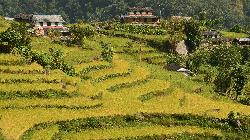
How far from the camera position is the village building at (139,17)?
357ft

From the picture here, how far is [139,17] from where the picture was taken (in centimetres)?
10938

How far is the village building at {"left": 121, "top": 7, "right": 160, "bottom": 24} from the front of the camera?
357ft

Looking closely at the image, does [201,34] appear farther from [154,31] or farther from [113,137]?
[113,137]

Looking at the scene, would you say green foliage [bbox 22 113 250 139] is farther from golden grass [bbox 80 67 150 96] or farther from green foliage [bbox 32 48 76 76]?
green foliage [bbox 32 48 76 76]

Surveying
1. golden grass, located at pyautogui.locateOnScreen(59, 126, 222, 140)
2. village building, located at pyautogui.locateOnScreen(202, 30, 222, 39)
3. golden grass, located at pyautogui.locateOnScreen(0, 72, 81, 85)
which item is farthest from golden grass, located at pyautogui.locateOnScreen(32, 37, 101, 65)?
village building, located at pyautogui.locateOnScreen(202, 30, 222, 39)

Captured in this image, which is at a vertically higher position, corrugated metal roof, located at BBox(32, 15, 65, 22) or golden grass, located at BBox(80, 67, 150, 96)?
corrugated metal roof, located at BBox(32, 15, 65, 22)

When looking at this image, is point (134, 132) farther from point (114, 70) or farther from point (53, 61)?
point (114, 70)

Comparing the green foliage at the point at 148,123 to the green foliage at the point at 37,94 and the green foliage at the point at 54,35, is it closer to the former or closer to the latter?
the green foliage at the point at 37,94

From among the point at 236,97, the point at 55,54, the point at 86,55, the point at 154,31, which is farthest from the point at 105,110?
the point at 154,31

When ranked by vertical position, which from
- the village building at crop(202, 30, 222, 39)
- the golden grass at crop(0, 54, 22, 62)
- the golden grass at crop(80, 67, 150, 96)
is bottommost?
the golden grass at crop(80, 67, 150, 96)

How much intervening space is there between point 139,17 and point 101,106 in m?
64.4

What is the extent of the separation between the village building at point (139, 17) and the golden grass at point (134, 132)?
62.7 m

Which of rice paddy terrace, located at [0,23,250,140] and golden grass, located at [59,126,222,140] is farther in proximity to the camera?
rice paddy terrace, located at [0,23,250,140]

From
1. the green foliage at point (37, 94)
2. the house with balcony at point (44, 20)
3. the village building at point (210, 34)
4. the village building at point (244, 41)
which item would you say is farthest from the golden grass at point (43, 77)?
the village building at point (244, 41)
